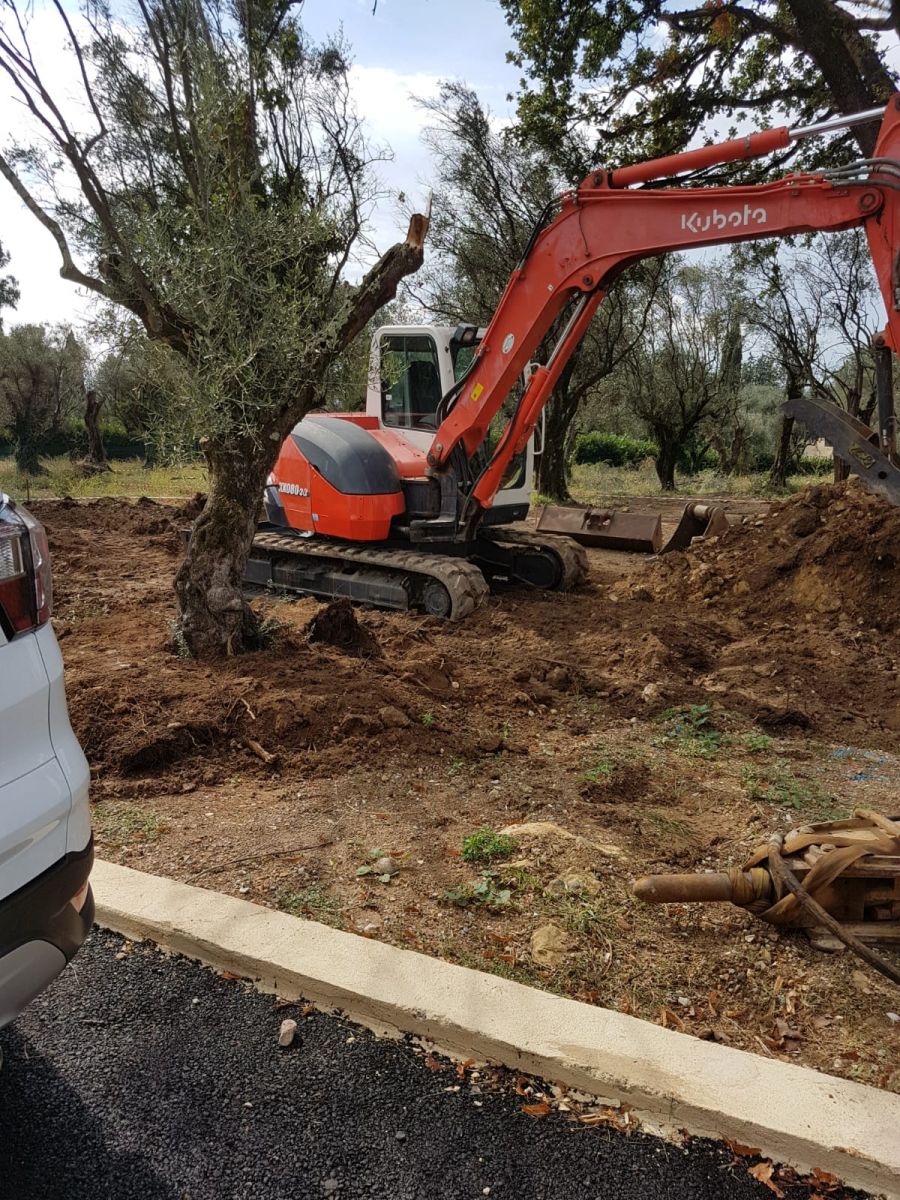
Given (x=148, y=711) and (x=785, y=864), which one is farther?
(x=148, y=711)

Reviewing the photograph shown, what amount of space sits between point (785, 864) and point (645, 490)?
71.5 ft

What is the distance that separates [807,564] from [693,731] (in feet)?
12.7

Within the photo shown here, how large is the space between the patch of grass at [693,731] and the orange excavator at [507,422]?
2834 mm

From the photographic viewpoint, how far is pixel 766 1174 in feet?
6.73

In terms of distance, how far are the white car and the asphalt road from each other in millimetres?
508

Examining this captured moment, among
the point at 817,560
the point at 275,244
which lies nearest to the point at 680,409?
the point at 817,560

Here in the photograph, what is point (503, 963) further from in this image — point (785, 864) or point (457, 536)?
point (457, 536)

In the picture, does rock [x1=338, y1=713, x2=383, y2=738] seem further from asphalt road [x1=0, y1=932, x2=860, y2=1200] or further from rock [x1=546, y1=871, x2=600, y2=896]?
asphalt road [x1=0, y1=932, x2=860, y2=1200]

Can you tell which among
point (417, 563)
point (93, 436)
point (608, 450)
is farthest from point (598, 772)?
point (608, 450)

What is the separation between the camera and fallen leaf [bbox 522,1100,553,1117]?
7.27ft

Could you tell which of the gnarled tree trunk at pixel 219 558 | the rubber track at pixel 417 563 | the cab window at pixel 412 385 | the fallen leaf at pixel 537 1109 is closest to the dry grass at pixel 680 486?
the cab window at pixel 412 385

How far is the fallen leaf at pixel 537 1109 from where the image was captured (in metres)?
2.22

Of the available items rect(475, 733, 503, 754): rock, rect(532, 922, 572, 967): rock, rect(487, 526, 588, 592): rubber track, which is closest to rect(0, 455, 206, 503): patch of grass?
rect(487, 526, 588, 592): rubber track

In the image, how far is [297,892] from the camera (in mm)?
3156
